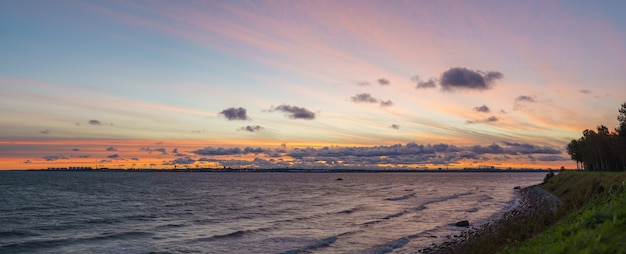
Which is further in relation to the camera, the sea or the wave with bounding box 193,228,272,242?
the wave with bounding box 193,228,272,242

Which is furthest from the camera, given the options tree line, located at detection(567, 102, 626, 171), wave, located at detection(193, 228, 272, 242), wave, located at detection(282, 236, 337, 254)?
tree line, located at detection(567, 102, 626, 171)

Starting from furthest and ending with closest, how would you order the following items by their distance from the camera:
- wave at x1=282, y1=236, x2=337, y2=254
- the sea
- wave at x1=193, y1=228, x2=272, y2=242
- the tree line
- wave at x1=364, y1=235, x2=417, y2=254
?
the tree line, wave at x1=193, y1=228, x2=272, y2=242, the sea, wave at x1=282, y1=236, x2=337, y2=254, wave at x1=364, y1=235, x2=417, y2=254

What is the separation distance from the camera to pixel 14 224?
51.2 metres

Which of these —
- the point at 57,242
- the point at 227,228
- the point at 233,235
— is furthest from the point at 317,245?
the point at 57,242

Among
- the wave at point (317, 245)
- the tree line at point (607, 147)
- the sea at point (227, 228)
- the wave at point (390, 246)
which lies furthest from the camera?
the tree line at point (607, 147)

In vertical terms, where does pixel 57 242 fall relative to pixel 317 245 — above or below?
above

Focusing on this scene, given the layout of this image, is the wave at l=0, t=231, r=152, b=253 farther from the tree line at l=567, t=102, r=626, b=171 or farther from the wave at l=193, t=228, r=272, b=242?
the tree line at l=567, t=102, r=626, b=171

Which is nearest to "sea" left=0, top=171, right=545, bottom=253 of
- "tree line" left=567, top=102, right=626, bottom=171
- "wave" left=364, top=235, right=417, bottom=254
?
"wave" left=364, top=235, right=417, bottom=254

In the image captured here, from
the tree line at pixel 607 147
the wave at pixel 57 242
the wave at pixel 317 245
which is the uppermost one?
the tree line at pixel 607 147

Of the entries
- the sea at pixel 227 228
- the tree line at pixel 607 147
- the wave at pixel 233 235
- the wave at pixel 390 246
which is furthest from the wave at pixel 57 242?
the tree line at pixel 607 147

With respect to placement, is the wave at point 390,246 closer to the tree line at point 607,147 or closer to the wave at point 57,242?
the wave at point 57,242

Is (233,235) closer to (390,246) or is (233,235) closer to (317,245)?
(317,245)

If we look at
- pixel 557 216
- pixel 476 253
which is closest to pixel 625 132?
pixel 557 216

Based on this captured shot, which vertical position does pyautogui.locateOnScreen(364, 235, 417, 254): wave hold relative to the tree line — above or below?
below
